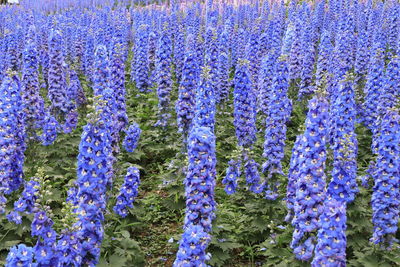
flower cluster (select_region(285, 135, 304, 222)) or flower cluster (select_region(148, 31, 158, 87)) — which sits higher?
flower cluster (select_region(148, 31, 158, 87))

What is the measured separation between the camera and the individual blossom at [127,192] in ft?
25.0

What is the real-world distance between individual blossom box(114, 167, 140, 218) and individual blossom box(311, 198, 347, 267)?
3.42 meters

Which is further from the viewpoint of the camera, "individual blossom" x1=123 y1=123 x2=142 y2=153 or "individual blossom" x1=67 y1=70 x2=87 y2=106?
"individual blossom" x1=67 y1=70 x2=87 y2=106

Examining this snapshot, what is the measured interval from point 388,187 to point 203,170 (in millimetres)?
2713

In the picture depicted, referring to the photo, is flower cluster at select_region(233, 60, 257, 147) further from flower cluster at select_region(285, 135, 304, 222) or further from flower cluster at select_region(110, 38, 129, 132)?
flower cluster at select_region(285, 135, 304, 222)

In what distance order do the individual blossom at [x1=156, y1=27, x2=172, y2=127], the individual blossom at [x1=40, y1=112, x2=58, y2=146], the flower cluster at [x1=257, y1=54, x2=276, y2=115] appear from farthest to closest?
the individual blossom at [x1=156, y1=27, x2=172, y2=127]
the flower cluster at [x1=257, y1=54, x2=276, y2=115]
the individual blossom at [x1=40, y1=112, x2=58, y2=146]

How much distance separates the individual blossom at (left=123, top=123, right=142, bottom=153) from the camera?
32.1 ft

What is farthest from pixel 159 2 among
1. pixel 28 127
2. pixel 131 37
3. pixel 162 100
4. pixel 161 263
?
pixel 161 263

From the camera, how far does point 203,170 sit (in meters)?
6.07

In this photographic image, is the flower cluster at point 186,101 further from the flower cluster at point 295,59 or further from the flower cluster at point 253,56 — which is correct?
the flower cluster at point 295,59

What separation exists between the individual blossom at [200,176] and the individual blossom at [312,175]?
115 cm

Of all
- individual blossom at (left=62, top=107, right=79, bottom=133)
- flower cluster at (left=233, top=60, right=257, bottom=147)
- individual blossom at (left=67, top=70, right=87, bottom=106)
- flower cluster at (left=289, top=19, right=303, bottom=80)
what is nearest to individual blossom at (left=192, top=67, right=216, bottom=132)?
flower cluster at (left=233, top=60, right=257, bottom=147)

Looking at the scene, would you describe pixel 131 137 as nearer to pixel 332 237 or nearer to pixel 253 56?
pixel 253 56

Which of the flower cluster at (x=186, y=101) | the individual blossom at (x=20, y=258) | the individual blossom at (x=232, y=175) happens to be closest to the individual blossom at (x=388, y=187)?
the individual blossom at (x=232, y=175)
